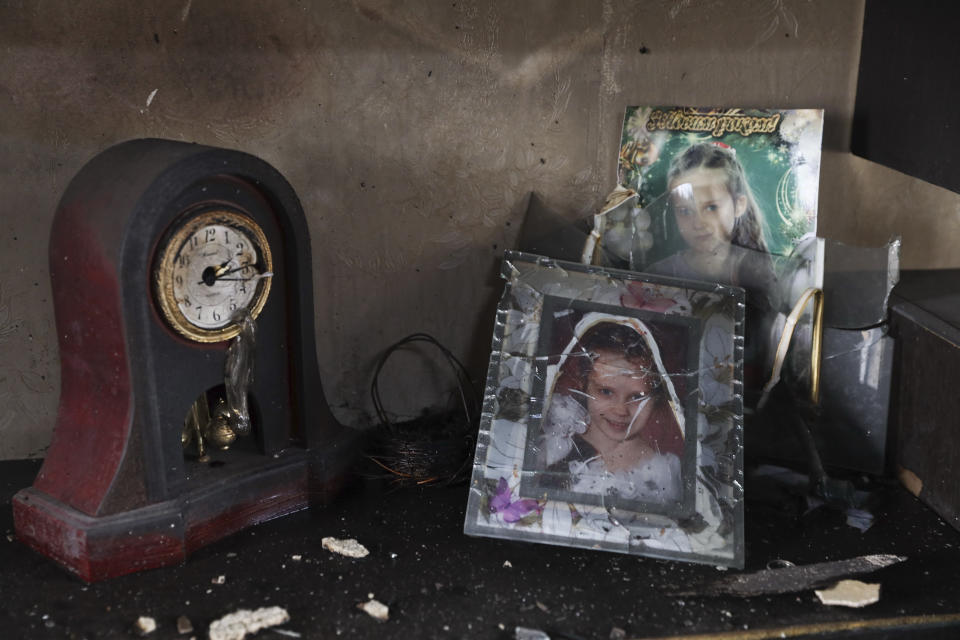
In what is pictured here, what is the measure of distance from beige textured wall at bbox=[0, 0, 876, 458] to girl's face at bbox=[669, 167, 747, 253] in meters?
0.19

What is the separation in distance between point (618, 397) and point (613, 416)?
0.12 feet

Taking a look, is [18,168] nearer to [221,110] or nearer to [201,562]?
[221,110]

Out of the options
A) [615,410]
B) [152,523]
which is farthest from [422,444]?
[152,523]

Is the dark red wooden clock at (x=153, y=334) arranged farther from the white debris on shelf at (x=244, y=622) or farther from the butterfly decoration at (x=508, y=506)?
the butterfly decoration at (x=508, y=506)

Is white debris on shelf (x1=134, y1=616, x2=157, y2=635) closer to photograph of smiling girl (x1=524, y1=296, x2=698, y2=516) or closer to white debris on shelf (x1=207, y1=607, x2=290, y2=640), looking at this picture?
white debris on shelf (x1=207, y1=607, x2=290, y2=640)

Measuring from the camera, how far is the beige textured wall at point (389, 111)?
172 cm

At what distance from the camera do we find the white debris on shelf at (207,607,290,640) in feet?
4.28

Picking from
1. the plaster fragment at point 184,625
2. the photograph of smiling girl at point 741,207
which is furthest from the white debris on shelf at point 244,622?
the photograph of smiling girl at point 741,207

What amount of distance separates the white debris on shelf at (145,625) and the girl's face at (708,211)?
3.97 feet

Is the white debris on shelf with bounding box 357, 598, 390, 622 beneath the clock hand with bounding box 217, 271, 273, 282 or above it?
beneath

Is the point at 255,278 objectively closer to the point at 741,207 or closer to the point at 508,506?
the point at 508,506

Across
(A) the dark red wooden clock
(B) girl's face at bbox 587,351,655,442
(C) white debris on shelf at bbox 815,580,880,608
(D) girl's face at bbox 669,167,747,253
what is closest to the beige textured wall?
(D) girl's face at bbox 669,167,747,253

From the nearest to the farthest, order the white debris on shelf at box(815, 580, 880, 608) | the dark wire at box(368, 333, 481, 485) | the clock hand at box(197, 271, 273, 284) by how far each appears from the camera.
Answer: the white debris on shelf at box(815, 580, 880, 608) → the clock hand at box(197, 271, 273, 284) → the dark wire at box(368, 333, 481, 485)

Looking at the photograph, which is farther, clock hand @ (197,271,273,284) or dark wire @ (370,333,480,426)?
dark wire @ (370,333,480,426)
